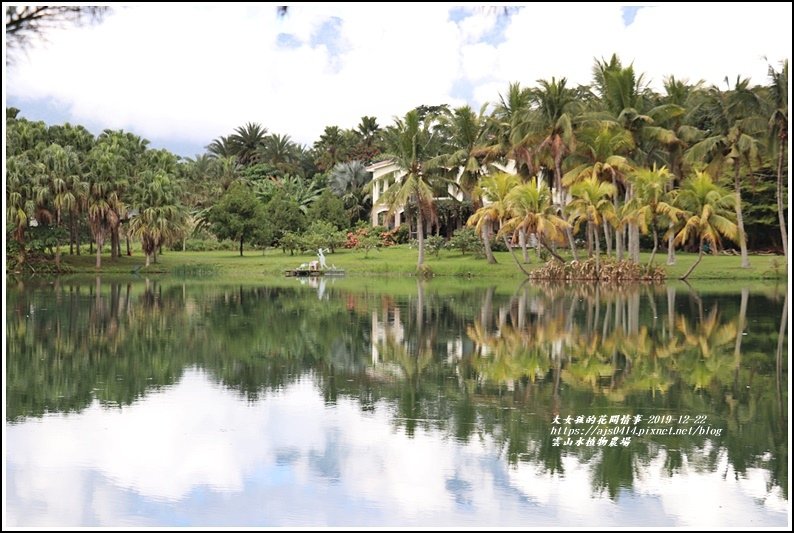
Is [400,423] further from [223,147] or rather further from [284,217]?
[223,147]

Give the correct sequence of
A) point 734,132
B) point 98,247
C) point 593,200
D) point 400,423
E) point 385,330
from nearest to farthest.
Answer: point 400,423, point 385,330, point 593,200, point 734,132, point 98,247

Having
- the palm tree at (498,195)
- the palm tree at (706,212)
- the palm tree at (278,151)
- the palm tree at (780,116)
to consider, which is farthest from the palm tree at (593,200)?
the palm tree at (278,151)

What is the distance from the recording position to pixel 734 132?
38.3 metres

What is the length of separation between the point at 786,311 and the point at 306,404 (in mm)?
15857

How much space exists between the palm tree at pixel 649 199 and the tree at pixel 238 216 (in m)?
22.9

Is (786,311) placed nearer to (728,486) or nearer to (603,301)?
(603,301)

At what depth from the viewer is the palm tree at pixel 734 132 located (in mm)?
37750

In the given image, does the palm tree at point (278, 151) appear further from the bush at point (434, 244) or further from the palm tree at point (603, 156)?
the palm tree at point (603, 156)

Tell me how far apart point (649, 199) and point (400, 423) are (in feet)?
93.1

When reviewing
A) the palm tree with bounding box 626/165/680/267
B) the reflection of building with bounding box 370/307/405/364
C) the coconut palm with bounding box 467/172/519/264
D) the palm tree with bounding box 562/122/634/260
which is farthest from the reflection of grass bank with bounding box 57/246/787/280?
the reflection of building with bounding box 370/307/405/364

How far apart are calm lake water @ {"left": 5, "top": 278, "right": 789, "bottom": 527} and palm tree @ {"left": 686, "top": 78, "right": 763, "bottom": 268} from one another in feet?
64.8

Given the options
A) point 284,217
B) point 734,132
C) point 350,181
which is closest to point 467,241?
point 284,217

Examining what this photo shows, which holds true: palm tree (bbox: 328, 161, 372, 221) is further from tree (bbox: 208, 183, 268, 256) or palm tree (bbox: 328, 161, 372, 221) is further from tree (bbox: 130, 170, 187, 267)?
tree (bbox: 130, 170, 187, 267)

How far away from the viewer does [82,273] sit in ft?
152
